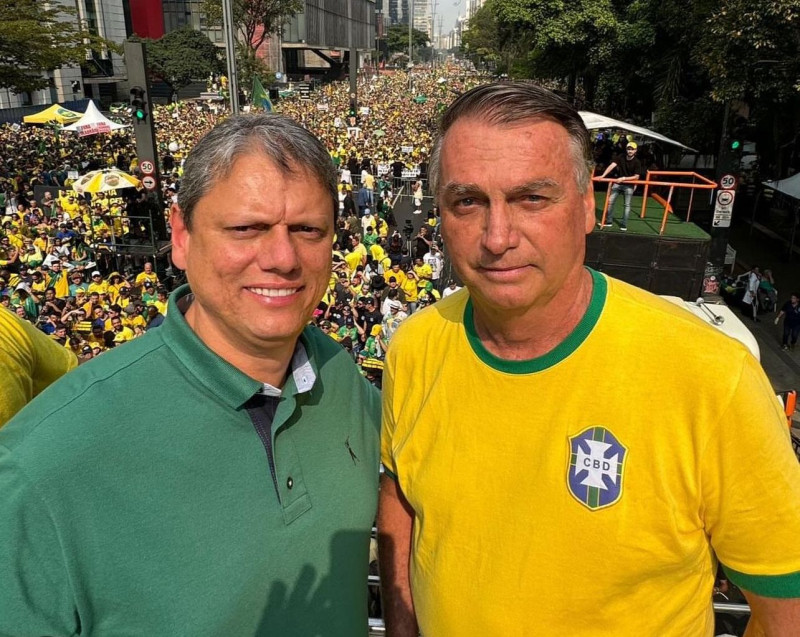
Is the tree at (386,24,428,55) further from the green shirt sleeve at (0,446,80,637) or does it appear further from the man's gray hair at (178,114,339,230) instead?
the green shirt sleeve at (0,446,80,637)

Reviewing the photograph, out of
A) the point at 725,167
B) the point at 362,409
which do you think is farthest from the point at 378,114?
the point at 362,409

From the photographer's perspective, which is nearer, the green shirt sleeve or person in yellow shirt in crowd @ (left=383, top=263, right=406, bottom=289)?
the green shirt sleeve

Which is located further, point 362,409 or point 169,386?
point 362,409

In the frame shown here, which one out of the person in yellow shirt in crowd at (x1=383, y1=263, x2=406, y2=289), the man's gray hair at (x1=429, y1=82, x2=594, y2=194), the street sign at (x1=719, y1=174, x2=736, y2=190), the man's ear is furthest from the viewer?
the street sign at (x1=719, y1=174, x2=736, y2=190)

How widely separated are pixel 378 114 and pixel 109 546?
3993cm

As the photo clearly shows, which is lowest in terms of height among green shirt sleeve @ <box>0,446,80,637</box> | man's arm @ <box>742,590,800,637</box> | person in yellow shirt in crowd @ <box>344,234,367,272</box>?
person in yellow shirt in crowd @ <box>344,234,367,272</box>

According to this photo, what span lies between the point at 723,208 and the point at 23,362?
1202 cm

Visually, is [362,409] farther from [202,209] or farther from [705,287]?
[705,287]

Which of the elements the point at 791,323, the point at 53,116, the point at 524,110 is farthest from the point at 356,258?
the point at 53,116

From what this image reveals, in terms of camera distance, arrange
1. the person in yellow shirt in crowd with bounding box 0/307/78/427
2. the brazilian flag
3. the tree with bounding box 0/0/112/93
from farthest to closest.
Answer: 1. the tree with bounding box 0/0/112/93
2. the brazilian flag
3. the person in yellow shirt in crowd with bounding box 0/307/78/427

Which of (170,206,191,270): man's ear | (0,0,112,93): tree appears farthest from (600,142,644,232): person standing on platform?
(0,0,112,93): tree

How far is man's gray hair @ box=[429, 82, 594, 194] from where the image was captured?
1.64m

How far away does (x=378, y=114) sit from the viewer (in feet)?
129

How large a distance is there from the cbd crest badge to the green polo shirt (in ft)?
2.20
